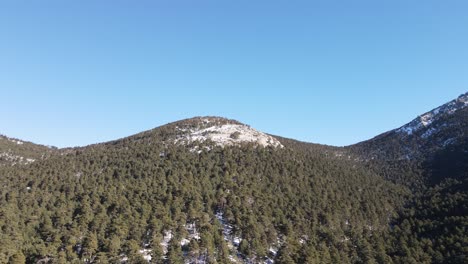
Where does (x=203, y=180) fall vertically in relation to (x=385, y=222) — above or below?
above

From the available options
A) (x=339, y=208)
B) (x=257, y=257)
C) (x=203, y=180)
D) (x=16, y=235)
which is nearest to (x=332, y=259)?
(x=257, y=257)

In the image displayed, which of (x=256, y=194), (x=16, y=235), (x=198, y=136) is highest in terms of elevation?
(x=198, y=136)

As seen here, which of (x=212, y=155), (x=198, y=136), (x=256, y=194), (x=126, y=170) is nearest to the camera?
(x=256, y=194)

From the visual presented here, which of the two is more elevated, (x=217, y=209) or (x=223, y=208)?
(x=223, y=208)

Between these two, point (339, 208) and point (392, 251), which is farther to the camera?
point (339, 208)

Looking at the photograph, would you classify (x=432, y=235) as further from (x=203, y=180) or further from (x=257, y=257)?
(x=203, y=180)

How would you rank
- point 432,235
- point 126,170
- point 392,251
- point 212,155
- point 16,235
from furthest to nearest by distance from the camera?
point 212,155
point 126,170
point 432,235
point 392,251
point 16,235
